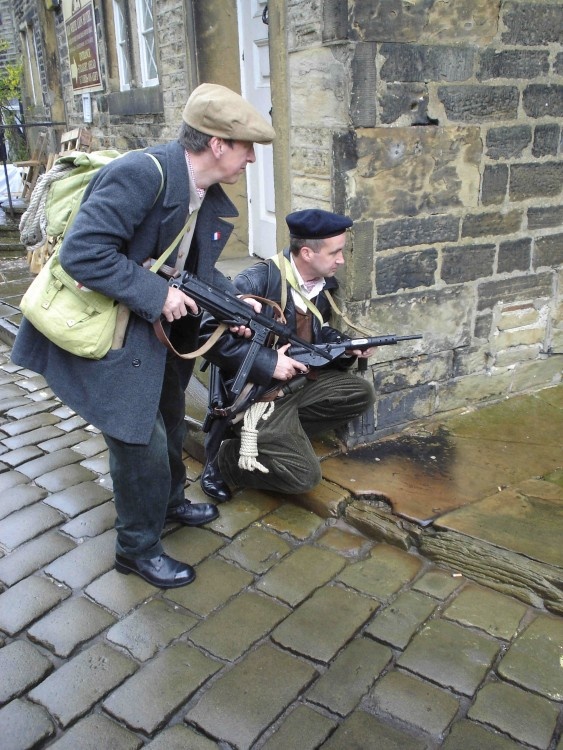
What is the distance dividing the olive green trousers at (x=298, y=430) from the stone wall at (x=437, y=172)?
Answer: 0.27m

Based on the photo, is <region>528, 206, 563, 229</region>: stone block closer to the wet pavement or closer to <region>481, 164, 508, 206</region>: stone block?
<region>481, 164, 508, 206</region>: stone block

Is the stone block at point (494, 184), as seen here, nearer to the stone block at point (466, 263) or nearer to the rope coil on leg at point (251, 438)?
the stone block at point (466, 263)

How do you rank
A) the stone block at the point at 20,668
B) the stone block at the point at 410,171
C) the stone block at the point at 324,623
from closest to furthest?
the stone block at the point at 20,668 < the stone block at the point at 324,623 < the stone block at the point at 410,171

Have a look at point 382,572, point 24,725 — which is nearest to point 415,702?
point 382,572

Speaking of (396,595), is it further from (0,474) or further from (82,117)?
(82,117)

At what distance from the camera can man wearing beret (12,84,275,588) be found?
2299 mm

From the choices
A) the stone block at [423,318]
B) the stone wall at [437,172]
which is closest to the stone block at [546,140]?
the stone wall at [437,172]

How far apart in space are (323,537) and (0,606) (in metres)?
1.39

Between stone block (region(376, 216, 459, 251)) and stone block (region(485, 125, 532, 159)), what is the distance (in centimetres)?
43

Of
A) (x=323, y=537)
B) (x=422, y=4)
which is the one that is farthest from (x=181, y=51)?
(x=323, y=537)

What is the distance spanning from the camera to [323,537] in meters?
3.17

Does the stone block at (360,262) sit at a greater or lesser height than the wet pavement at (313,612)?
greater

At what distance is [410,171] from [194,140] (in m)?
1.51

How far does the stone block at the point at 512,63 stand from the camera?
3623 mm
